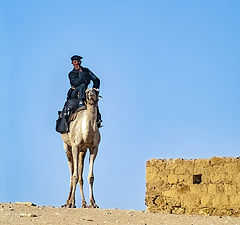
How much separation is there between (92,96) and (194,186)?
393 cm

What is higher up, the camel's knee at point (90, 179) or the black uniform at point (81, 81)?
the black uniform at point (81, 81)

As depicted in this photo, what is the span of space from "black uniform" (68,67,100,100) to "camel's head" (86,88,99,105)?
73 cm

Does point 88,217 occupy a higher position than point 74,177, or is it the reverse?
point 74,177

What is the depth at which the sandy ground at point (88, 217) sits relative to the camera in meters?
12.3

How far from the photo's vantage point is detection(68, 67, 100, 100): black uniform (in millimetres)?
18391

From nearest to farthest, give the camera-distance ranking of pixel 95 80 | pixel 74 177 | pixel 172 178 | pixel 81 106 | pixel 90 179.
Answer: pixel 172 178
pixel 90 179
pixel 74 177
pixel 81 106
pixel 95 80

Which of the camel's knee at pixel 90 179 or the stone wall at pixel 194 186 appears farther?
the camel's knee at pixel 90 179

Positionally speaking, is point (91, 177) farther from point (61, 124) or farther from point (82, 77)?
point (82, 77)

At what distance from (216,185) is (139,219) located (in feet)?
9.82

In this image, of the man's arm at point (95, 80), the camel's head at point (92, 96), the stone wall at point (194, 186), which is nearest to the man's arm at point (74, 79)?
the man's arm at point (95, 80)

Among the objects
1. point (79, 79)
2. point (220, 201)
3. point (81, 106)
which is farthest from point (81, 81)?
point (220, 201)

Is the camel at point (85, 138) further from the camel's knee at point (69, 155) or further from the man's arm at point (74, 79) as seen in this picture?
the man's arm at point (74, 79)

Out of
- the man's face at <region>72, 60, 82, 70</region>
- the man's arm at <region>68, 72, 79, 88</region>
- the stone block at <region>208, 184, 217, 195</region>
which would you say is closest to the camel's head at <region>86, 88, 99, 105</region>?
the man's arm at <region>68, 72, 79, 88</region>

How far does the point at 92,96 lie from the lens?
17.3 m
